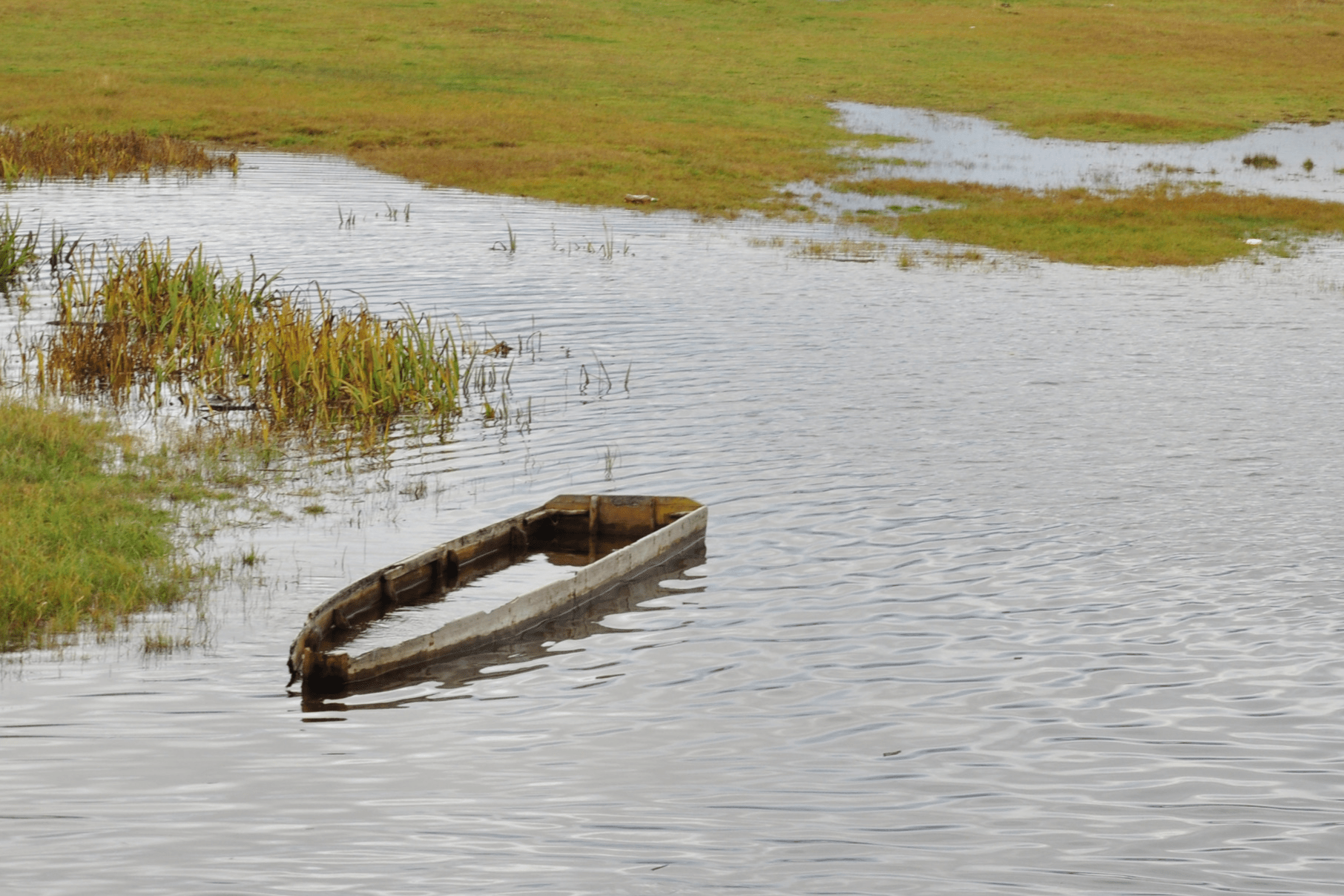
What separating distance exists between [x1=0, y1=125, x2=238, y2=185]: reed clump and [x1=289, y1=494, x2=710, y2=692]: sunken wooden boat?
114 ft

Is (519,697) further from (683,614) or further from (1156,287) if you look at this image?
(1156,287)

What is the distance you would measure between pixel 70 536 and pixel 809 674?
25.7 ft

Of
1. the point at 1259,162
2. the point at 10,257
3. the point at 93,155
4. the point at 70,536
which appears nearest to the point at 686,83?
the point at 1259,162

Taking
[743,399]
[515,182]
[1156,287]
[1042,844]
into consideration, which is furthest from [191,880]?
[515,182]

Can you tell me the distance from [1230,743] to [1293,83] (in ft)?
261

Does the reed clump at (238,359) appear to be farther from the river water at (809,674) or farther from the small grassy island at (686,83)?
the small grassy island at (686,83)

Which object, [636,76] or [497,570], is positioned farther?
[636,76]

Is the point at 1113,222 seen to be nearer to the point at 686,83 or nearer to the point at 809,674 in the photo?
the point at 809,674

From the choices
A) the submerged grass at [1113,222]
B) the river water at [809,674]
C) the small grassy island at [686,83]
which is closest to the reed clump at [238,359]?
the river water at [809,674]

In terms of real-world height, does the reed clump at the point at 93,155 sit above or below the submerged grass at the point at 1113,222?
Result: above

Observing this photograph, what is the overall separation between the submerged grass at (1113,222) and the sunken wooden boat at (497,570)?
85.4 feet

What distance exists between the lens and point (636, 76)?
247ft

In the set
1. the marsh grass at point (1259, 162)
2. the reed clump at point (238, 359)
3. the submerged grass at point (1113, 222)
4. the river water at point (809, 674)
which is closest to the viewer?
the river water at point (809, 674)

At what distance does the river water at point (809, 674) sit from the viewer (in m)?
9.66
